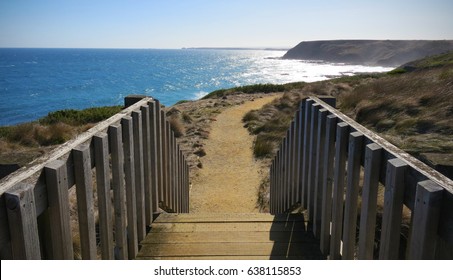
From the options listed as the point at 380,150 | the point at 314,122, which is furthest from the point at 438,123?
the point at 380,150

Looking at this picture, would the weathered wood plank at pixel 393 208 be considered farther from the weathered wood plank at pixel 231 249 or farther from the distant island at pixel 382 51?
the distant island at pixel 382 51

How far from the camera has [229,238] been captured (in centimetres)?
341

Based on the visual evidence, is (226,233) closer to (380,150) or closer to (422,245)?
(380,150)

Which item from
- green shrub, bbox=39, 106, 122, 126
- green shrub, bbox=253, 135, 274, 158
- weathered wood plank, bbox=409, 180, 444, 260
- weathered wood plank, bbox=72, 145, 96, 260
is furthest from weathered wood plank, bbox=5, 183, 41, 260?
green shrub, bbox=39, 106, 122, 126

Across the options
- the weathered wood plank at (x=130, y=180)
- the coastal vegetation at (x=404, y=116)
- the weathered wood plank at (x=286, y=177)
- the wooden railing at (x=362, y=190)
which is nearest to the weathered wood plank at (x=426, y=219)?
the wooden railing at (x=362, y=190)

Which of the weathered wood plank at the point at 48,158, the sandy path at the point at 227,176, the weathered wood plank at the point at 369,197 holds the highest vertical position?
the weathered wood plank at the point at 48,158

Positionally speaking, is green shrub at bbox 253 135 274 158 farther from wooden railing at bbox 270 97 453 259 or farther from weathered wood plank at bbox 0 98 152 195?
weathered wood plank at bbox 0 98 152 195

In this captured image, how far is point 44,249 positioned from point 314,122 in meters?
2.40

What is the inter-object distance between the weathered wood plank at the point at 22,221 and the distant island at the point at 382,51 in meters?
136

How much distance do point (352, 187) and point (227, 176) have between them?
23.5 ft

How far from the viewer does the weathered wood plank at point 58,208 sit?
1.68 metres

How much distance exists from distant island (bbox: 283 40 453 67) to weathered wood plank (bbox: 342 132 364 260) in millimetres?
134118

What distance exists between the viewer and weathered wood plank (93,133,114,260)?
2.28 m

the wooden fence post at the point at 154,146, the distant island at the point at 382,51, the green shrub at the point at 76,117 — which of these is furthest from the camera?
the distant island at the point at 382,51
